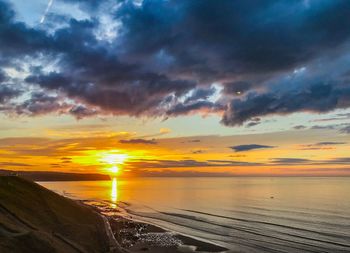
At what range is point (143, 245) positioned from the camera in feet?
164

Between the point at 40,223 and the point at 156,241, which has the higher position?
the point at 40,223

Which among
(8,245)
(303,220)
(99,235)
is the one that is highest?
(8,245)

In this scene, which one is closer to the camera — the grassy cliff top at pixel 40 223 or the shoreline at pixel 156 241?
the grassy cliff top at pixel 40 223

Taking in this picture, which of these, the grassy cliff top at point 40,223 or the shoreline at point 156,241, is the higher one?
the grassy cliff top at point 40,223

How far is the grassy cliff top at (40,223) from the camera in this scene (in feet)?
93.0

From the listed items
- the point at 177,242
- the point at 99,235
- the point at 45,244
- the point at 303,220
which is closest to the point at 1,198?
the point at 99,235

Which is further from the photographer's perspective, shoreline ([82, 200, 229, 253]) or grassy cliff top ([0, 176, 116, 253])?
shoreline ([82, 200, 229, 253])

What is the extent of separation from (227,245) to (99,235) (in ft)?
67.8

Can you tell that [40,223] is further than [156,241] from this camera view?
No

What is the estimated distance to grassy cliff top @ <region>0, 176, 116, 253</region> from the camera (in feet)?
93.0

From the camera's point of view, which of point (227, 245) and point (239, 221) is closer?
point (227, 245)

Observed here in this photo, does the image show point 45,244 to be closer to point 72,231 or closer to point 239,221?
point 72,231

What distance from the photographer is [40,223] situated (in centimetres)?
4231

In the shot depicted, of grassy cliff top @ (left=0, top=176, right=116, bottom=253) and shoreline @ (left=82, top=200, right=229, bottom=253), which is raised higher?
grassy cliff top @ (left=0, top=176, right=116, bottom=253)
